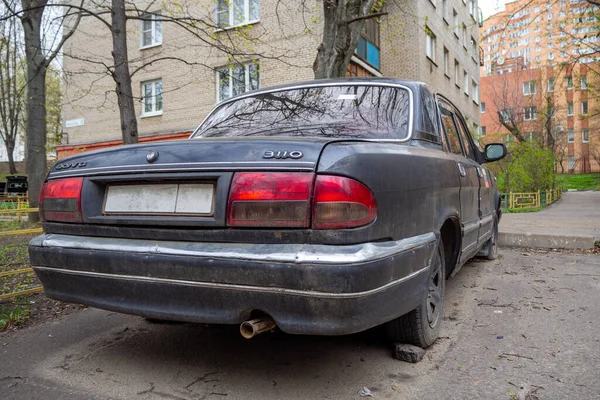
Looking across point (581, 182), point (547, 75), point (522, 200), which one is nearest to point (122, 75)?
point (522, 200)

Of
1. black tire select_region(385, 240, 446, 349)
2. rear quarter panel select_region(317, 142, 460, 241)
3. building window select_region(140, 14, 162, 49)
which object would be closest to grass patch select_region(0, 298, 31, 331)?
black tire select_region(385, 240, 446, 349)

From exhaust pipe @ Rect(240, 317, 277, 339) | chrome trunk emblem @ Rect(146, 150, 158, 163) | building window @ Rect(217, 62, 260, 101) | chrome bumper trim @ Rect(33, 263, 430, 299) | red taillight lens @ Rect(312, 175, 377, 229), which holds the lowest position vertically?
exhaust pipe @ Rect(240, 317, 277, 339)

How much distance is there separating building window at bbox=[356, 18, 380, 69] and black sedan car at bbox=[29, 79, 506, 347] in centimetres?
1303

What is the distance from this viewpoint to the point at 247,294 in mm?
1868

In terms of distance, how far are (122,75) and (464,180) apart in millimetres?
5858

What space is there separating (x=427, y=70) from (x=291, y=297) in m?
18.2

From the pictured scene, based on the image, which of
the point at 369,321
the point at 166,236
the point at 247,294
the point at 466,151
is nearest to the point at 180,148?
the point at 166,236

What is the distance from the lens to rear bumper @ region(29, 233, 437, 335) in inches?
70.1

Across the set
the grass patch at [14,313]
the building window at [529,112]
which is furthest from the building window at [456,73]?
the grass patch at [14,313]

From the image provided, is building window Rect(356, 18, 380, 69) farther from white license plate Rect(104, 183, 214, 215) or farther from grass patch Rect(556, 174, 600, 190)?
grass patch Rect(556, 174, 600, 190)

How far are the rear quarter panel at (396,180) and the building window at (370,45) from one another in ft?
41.9

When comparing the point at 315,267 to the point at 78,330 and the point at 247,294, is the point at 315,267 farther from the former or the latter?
the point at 78,330

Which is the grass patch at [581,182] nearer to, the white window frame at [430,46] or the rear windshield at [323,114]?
the white window frame at [430,46]

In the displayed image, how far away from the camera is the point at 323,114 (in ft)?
9.25
